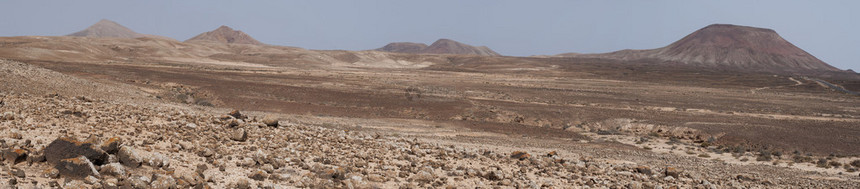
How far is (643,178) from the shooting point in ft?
39.3

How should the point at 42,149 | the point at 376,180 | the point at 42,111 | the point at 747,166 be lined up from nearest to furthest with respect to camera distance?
the point at 42,149, the point at 376,180, the point at 42,111, the point at 747,166

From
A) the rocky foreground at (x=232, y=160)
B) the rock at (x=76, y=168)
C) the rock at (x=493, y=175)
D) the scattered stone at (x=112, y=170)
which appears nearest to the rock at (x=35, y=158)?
the rocky foreground at (x=232, y=160)

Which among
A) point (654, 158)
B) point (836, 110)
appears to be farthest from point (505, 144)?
point (836, 110)

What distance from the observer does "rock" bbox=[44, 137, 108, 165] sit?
6836 millimetres

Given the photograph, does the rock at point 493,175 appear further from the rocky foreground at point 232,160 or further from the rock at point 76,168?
the rock at point 76,168

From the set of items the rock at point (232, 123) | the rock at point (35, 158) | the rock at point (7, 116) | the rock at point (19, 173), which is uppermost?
the rock at point (7, 116)

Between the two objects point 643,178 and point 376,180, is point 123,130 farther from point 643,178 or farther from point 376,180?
point 643,178

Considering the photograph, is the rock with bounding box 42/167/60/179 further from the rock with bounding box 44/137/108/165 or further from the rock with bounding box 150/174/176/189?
the rock with bounding box 150/174/176/189

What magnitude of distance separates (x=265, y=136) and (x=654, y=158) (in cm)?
1448

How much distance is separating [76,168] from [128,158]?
2.90 feet

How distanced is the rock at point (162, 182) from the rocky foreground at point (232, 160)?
12mm

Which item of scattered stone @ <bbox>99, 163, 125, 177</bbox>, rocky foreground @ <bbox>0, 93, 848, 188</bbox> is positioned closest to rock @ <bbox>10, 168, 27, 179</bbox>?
rocky foreground @ <bbox>0, 93, 848, 188</bbox>

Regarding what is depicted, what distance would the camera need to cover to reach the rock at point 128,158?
7438 millimetres

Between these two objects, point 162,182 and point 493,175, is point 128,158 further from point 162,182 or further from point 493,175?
point 493,175
